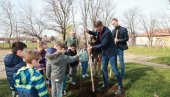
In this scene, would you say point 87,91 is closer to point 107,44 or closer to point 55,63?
point 107,44

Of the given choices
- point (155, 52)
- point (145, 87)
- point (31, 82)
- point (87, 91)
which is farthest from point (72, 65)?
point (155, 52)

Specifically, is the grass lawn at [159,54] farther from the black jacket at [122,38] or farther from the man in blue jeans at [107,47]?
the man in blue jeans at [107,47]

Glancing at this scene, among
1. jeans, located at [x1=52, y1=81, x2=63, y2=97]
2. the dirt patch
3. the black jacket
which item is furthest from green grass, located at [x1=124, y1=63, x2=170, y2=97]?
jeans, located at [x1=52, y1=81, x2=63, y2=97]

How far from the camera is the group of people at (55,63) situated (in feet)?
15.1

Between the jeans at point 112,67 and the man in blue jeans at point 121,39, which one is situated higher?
the man in blue jeans at point 121,39

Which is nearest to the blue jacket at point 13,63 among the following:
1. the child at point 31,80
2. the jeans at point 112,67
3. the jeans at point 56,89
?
the jeans at point 56,89

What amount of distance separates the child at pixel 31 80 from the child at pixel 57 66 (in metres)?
2.28

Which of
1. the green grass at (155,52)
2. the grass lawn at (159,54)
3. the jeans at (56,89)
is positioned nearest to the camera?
the jeans at (56,89)

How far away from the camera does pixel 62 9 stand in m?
41.1

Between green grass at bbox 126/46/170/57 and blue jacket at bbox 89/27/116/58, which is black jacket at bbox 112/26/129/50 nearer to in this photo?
blue jacket at bbox 89/27/116/58

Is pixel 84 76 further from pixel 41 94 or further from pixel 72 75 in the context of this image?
pixel 41 94

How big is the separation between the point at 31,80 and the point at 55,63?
8.14 feet

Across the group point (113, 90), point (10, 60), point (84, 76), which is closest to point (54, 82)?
point (10, 60)

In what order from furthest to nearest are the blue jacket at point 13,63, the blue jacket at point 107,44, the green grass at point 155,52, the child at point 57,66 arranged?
the green grass at point 155,52, the blue jacket at point 107,44, the child at point 57,66, the blue jacket at point 13,63
